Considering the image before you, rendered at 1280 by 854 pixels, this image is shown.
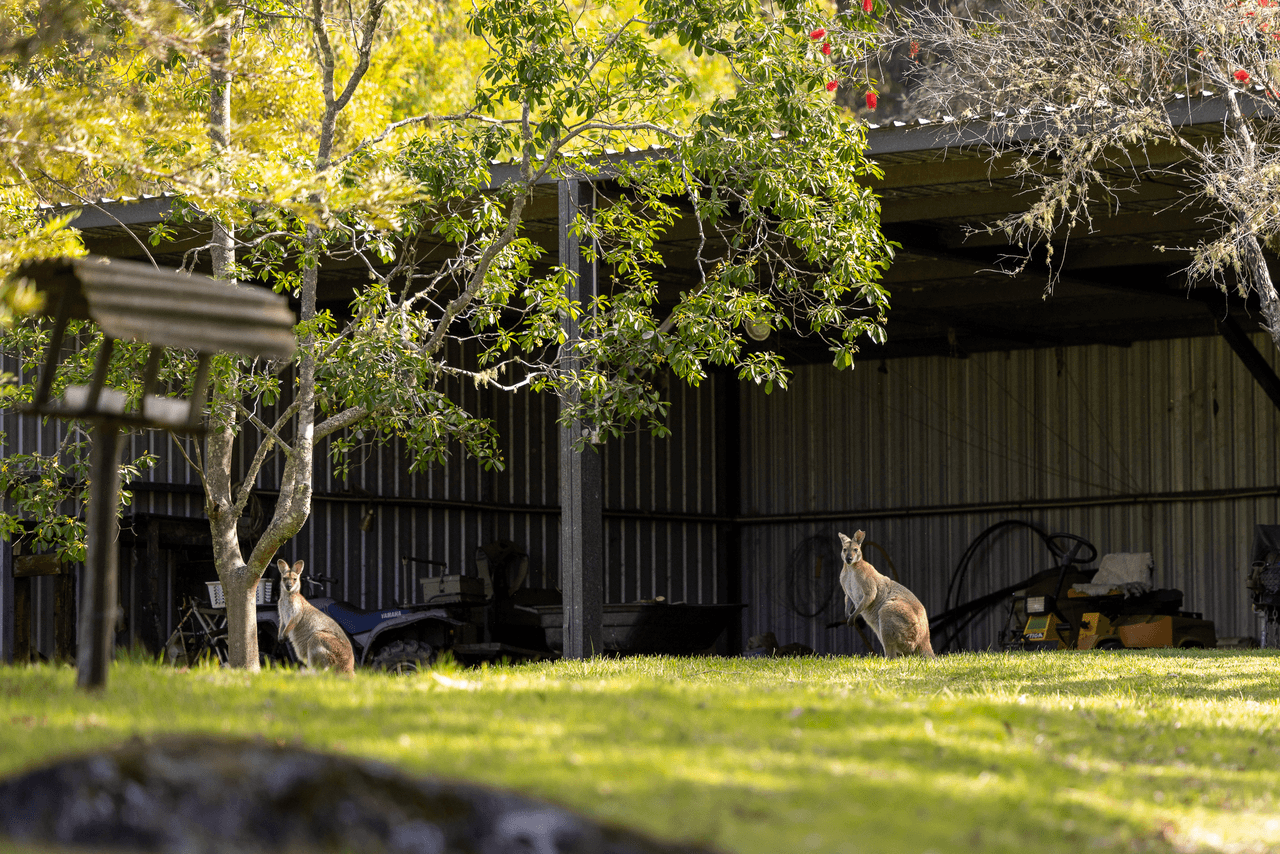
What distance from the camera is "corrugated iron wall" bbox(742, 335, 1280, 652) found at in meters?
23.0

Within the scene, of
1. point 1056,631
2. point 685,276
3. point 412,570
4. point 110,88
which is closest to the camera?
point 110,88

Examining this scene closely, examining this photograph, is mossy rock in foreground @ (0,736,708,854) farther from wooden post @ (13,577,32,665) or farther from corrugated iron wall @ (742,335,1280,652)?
corrugated iron wall @ (742,335,1280,652)

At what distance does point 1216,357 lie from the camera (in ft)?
76.2

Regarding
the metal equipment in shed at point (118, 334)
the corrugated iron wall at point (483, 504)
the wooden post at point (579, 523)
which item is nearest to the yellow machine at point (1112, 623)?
the wooden post at point (579, 523)

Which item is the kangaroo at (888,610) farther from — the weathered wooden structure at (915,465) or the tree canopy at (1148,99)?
the weathered wooden structure at (915,465)

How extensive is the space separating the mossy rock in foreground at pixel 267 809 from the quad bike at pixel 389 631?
1012 centimetres

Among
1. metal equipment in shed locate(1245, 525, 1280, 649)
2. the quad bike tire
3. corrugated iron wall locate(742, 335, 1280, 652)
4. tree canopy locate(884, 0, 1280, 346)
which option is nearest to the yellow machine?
metal equipment in shed locate(1245, 525, 1280, 649)

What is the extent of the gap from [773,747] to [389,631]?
10257mm

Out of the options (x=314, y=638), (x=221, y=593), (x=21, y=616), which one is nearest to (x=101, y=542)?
(x=314, y=638)

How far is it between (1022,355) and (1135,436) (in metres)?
2.40

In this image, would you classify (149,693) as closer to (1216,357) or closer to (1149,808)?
(1149,808)

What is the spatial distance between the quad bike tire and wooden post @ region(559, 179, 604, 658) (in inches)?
77.3

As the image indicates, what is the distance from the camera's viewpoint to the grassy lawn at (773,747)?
512cm

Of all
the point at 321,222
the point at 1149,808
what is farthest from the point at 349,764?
the point at 321,222
